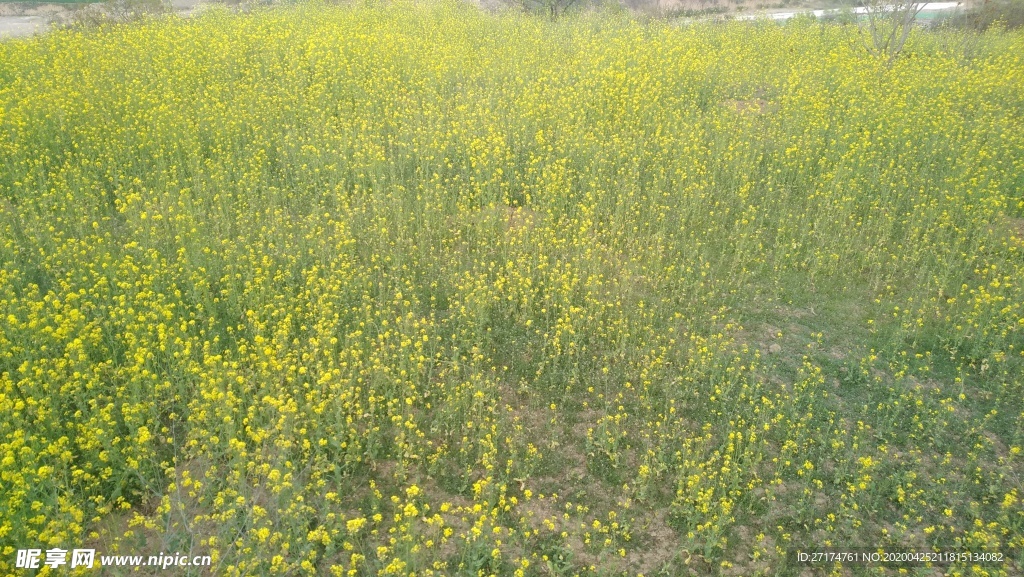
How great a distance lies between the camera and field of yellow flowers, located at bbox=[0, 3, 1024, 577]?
422 centimetres

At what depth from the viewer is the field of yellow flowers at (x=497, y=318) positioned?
4219mm

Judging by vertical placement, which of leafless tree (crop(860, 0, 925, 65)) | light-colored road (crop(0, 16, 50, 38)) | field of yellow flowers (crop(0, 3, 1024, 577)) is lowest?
field of yellow flowers (crop(0, 3, 1024, 577))

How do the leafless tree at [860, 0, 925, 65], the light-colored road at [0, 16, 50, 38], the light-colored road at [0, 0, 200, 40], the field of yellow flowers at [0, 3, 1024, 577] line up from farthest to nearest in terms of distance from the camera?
the light-colored road at [0, 0, 200, 40] < the light-colored road at [0, 16, 50, 38] < the leafless tree at [860, 0, 925, 65] < the field of yellow flowers at [0, 3, 1024, 577]

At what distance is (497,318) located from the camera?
6.34 meters

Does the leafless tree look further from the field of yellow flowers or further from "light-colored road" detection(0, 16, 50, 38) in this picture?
"light-colored road" detection(0, 16, 50, 38)

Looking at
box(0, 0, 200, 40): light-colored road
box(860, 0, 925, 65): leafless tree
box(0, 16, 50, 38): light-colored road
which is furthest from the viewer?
box(0, 0, 200, 40): light-colored road

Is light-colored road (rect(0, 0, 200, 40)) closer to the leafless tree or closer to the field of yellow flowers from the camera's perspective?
the field of yellow flowers

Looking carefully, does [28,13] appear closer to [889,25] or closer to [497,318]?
[497,318]

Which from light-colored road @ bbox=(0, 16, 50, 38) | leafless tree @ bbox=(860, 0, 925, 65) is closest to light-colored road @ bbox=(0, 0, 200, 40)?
light-colored road @ bbox=(0, 16, 50, 38)

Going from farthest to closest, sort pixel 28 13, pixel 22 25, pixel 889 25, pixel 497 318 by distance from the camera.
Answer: pixel 28 13, pixel 22 25, pixel 889 25, pixel 497 318

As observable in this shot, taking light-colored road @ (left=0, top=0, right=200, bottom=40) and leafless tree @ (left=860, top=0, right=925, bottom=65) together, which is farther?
light-colored road @ (left=0, top=0, right=200, bottom=40)

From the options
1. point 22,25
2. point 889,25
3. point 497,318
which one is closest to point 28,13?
point 22,25

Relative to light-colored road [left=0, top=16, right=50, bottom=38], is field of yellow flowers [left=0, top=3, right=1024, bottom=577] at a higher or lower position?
lower

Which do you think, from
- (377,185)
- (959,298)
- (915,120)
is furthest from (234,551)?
(915,120)
